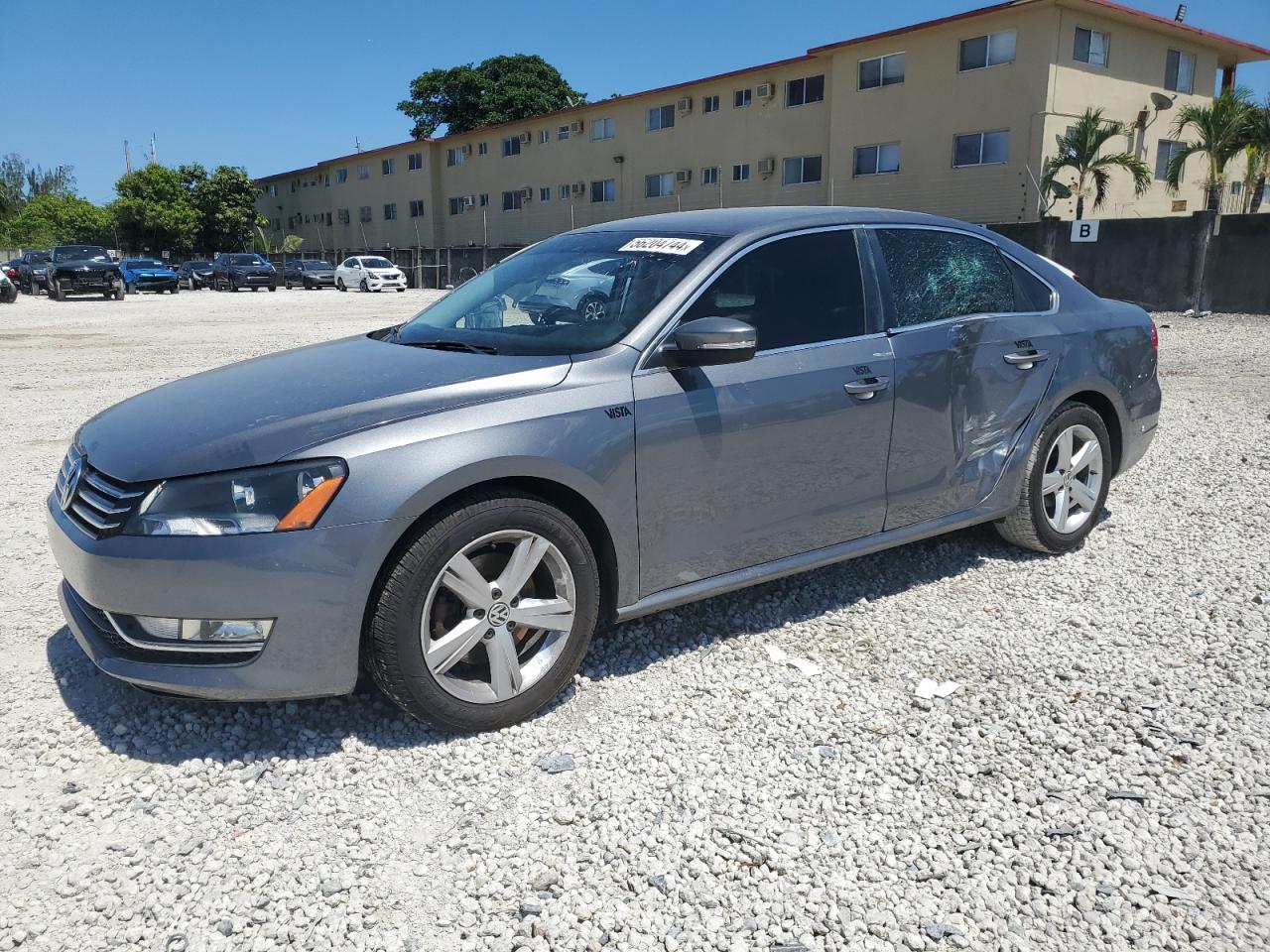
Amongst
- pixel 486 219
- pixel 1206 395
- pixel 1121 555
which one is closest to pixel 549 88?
pixel 486 219

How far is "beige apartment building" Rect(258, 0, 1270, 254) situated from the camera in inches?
1027

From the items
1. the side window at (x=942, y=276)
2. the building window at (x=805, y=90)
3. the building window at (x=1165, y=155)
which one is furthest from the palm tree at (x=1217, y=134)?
the side window at (x=942, y=276)

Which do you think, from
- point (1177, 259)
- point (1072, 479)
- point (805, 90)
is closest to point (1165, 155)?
point (805, 90)

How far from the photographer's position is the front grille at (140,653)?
286 cm

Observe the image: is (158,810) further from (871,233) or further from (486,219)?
(486,219)

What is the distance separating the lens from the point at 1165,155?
29406 millimetres

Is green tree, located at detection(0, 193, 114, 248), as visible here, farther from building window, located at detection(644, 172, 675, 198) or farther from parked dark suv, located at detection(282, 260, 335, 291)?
building window, located at detection(644, 172, 675, 198)

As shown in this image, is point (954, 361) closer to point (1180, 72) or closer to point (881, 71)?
point (881, 71)

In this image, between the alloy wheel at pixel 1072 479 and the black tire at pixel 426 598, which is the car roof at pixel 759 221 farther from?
the black tire at pixel 426 598

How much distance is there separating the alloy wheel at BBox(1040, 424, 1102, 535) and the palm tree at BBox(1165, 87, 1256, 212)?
25515 mm

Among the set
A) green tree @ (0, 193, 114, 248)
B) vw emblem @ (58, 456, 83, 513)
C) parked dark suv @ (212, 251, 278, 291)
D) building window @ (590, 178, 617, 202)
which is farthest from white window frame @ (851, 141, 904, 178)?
green tree @ (0, 193, 114, 248)

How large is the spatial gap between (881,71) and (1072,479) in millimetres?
27600

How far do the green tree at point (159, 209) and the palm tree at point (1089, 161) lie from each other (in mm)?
55052

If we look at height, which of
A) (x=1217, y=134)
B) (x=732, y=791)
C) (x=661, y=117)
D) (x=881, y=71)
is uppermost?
(x=881, y=71)
